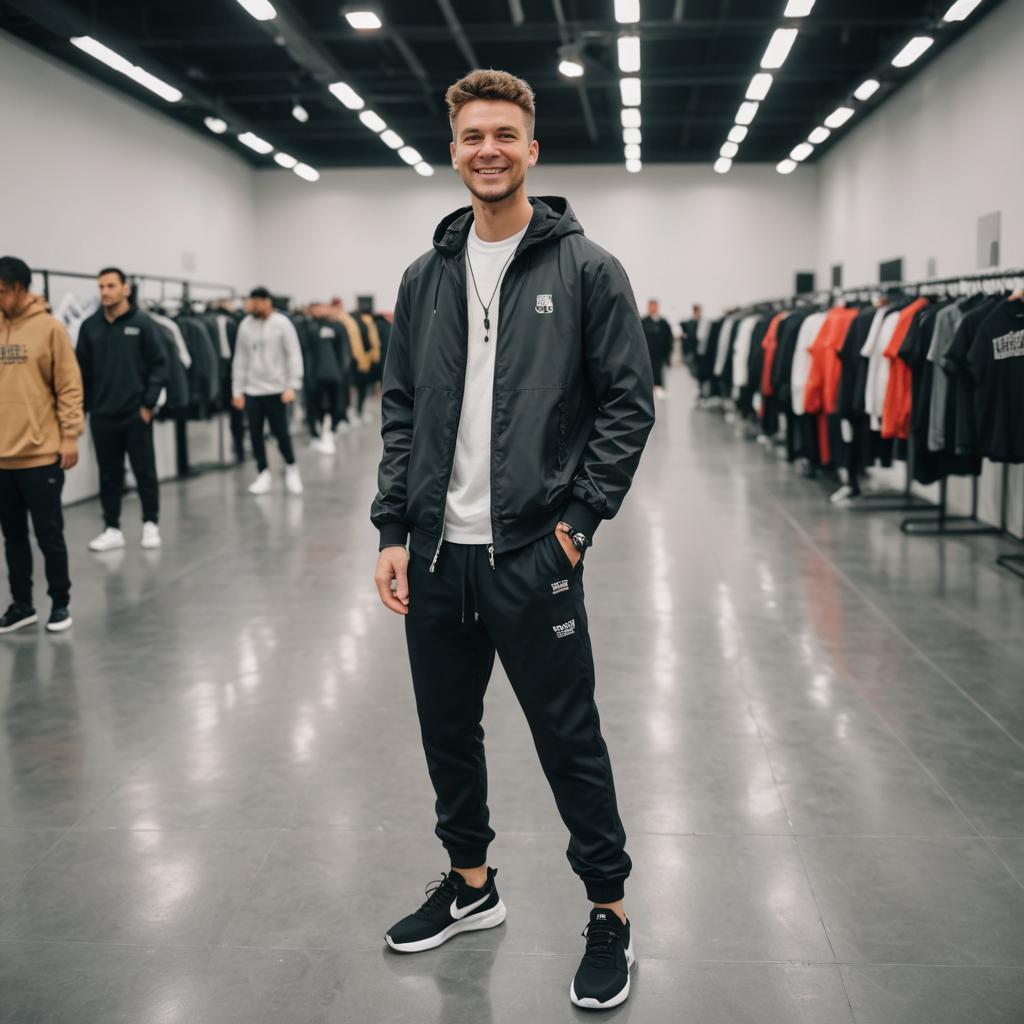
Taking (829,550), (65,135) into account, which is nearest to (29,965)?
(829,550)

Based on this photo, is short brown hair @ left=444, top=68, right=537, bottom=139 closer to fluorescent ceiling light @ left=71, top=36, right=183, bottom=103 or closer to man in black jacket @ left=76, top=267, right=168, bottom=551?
man in black jacket @ left=76, top=267, right=168, bottom=551

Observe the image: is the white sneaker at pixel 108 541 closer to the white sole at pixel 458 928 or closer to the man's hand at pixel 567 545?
the white sole at pixel 458 928

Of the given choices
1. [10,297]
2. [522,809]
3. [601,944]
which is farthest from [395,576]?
[10,297]

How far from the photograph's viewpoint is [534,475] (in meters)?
2.10

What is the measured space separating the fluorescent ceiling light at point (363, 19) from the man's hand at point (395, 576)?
823 cm

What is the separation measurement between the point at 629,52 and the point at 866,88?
2525 mm

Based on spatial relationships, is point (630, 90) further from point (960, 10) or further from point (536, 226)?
point (536, 226)

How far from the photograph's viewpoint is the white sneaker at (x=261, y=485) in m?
9.22

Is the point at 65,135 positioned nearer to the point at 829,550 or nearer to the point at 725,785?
the point at 829,550

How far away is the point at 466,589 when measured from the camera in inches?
86.3

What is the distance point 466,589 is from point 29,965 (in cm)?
119

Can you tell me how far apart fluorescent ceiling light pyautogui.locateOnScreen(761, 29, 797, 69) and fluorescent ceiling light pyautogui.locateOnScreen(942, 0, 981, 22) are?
1355mm

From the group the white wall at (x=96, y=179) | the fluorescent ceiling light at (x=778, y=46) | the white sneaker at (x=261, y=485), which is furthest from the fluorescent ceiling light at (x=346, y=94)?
the white sneaker at (x=261, y=485)

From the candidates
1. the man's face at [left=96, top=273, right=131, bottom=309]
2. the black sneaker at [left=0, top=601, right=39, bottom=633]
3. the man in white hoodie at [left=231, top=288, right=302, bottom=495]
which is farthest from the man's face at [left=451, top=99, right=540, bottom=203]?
the man in white hoodie at [left=231, top=288, right=302, bottom=495]
